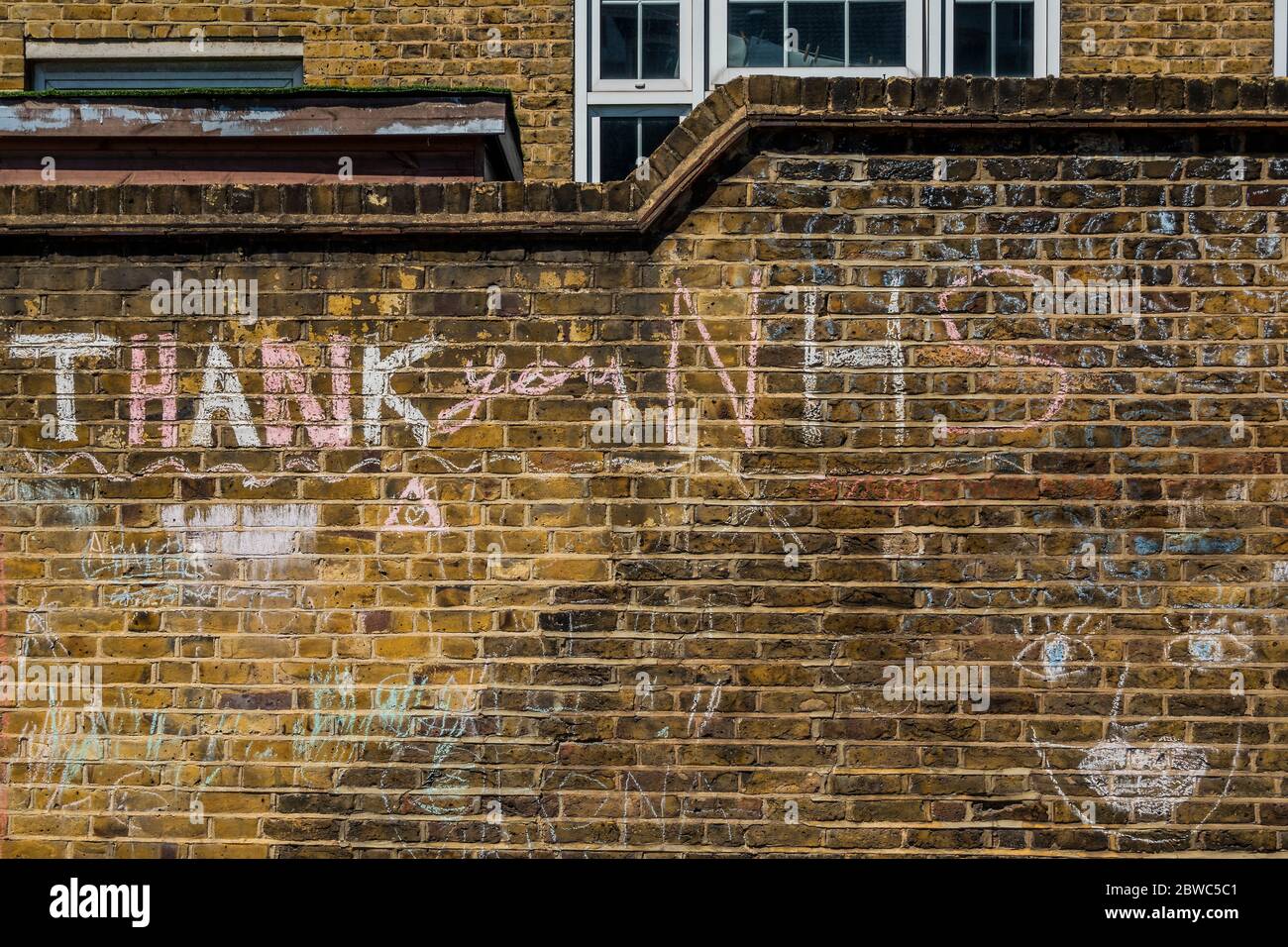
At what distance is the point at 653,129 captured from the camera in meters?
6.57

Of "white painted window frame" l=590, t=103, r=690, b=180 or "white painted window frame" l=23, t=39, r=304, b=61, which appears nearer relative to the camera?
"white painted window frame" l=590, t=103, r=690, b=180

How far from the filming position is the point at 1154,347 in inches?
169

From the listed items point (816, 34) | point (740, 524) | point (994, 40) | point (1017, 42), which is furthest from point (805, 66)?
point (740, 524)

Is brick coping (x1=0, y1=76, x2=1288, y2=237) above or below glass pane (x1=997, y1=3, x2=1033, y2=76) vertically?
below

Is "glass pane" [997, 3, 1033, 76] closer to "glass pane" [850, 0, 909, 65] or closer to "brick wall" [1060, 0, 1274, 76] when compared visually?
"brick wall" [1060, 0, 1274, 76]

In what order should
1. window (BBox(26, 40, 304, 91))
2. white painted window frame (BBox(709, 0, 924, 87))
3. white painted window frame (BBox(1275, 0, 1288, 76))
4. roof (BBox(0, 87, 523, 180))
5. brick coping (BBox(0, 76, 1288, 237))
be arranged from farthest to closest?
window (BBox(26, 40, 304, 91)), white painted window frame (BBox(709, 0, 924, 87)), white painted window frame (BBox(1275, 0, 1288, 76)), roof (BBox(0, 87, 523, 180)), brick coping (BBox(0, 76, 1288, 237))

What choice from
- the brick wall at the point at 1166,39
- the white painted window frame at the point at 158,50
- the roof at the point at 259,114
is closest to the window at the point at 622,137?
the roof at the point at 259,114

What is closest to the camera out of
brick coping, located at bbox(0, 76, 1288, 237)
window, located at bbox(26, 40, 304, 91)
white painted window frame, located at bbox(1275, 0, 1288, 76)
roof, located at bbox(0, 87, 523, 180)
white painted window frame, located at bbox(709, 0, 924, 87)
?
brick coping, located at bbox(0, 76, 1288, 237)

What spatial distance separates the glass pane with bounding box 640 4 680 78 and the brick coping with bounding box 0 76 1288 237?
93.6 inches

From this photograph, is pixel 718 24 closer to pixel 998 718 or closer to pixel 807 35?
pixel 807 35

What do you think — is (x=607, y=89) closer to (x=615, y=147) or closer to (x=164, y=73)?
(x=615, y=147)

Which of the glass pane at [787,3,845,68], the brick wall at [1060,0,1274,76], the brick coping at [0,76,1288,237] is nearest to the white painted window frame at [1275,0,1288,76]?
the brick wall at [1060,0,1274,76]

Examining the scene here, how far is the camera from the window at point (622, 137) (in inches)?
259

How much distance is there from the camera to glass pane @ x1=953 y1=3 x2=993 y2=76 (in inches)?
257
